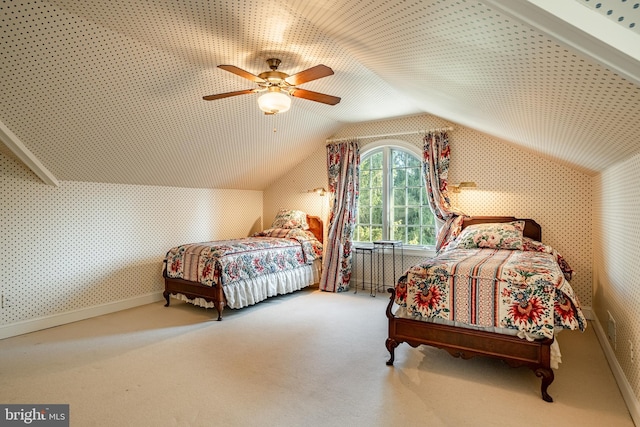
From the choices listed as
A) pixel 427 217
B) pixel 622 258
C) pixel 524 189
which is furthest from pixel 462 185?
pixel 622 258

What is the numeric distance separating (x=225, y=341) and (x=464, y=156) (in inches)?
139

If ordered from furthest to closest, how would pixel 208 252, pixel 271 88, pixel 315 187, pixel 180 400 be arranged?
1. pixel 315 187
2. pixel 208 252
3. pixel 271 88
4. pixel 180 400

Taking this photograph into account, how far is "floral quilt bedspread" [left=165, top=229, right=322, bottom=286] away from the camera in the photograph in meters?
4.05

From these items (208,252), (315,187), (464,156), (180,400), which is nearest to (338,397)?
(180,400)

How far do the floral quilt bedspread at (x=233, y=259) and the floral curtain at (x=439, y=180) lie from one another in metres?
1.85

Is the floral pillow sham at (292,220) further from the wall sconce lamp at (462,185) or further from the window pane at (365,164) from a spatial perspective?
the wall sconce lamp at (462,185)

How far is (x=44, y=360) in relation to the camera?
9.70ft

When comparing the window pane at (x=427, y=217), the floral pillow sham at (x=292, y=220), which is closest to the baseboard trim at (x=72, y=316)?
the floral pillow sham at (x=292, y=220)

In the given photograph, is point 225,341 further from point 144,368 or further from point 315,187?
point 315,187

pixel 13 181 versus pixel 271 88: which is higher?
pixel 271 88

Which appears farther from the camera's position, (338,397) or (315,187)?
(315,187)

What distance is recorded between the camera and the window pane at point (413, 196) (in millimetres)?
5137

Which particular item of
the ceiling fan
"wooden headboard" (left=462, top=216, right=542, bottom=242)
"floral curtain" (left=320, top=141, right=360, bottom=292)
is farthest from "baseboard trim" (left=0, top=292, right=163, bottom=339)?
"wooden headboard" (left=462, top=216, right=542, bottom=242)
